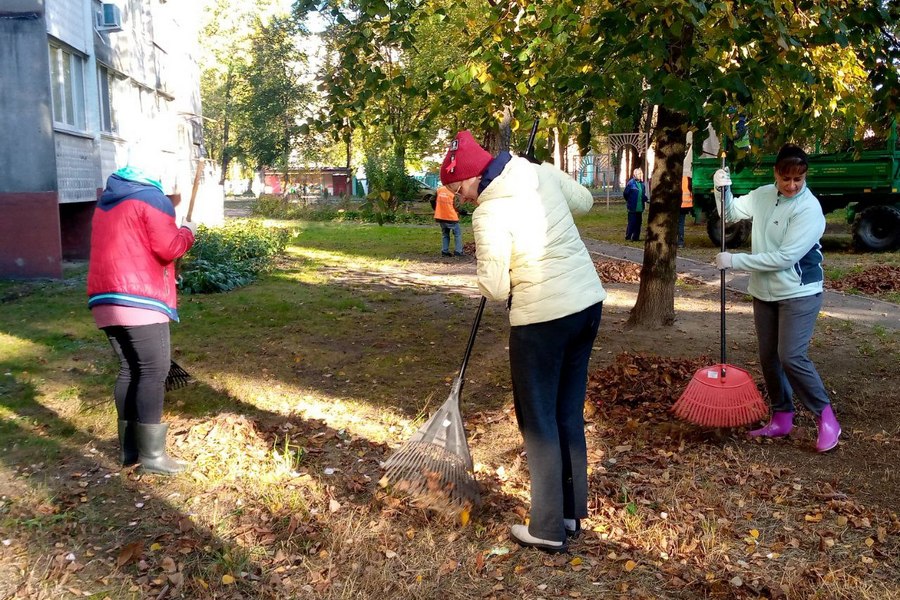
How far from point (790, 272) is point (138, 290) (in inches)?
146

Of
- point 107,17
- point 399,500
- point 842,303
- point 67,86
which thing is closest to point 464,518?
point 399,500

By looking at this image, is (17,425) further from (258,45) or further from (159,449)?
(258,45)

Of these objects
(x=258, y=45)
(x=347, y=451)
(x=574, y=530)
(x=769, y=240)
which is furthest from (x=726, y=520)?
(x=258, y=45)

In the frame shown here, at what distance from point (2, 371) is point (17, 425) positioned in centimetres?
164

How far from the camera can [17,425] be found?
18.1ft

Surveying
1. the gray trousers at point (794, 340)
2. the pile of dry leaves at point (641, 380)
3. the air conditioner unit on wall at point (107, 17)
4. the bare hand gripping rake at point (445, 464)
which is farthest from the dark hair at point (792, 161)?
the air conditioner unit on wall at point (107, 17)

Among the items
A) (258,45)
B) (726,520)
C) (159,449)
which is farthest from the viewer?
Answer: (258,45)

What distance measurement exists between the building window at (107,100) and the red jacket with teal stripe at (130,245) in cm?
1225

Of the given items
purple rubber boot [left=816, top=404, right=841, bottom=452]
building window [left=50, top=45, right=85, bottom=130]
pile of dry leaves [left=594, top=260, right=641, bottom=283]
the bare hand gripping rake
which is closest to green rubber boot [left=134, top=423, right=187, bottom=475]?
the bare hand gripping rake

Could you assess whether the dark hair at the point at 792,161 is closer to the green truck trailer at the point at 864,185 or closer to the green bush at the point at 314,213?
the green truck trailer at the point at 864,185

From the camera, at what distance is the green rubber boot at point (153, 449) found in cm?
462

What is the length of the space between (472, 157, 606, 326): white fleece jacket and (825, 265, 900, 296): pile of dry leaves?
9.00m

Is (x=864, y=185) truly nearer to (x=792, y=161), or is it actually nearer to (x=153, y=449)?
(x=792, y=161)

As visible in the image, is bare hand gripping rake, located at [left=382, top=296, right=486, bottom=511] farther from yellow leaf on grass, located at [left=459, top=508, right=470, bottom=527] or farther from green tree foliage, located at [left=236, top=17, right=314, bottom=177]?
green tree foliage, located at [left=236, top=17, right=314, bottom=177]
